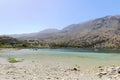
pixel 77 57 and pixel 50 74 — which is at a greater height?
pixel 50 74

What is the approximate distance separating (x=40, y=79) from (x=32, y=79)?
2.18 ft

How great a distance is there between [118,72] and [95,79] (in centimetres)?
439

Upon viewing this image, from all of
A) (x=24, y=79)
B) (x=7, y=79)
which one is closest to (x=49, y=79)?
(x=24, y=79)

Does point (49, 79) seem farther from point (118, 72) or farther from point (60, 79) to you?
point (118, 72)

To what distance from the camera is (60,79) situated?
1759 cm

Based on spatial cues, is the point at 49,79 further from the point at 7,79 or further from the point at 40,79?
the point at 7,79

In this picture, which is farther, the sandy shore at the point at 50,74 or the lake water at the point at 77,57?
the lake water at the point at 77,57

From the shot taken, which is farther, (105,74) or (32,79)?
(105,74)

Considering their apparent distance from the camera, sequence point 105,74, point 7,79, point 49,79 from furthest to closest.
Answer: point 105,74 → point 49,79 → point 7,79

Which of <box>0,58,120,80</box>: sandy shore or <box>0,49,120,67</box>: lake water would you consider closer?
<box>0,58,120,80</box>: sandy shore

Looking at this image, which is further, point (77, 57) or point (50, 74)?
point (77, 57)

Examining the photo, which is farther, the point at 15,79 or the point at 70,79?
the point at 70,79

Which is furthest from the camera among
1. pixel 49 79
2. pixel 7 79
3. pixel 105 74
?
pixel 105 74

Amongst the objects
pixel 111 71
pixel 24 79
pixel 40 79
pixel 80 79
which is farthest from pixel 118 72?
pixel 24 79
